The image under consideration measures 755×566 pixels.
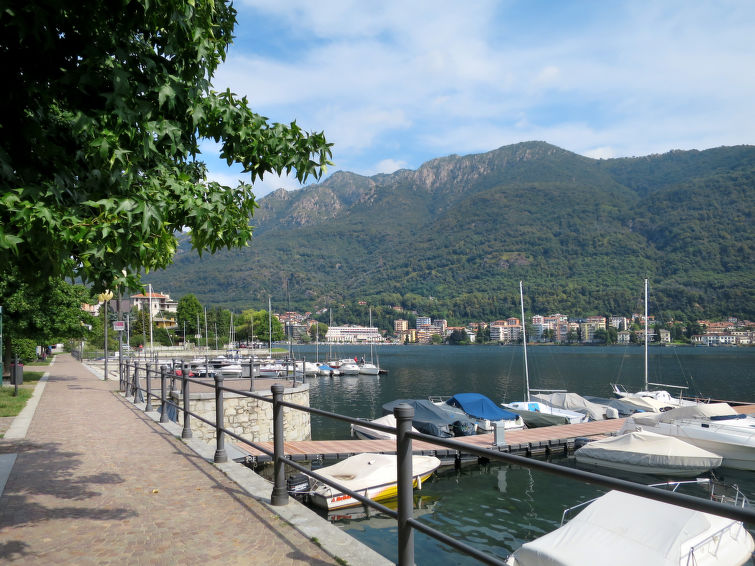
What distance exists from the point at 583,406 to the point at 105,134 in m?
32.3

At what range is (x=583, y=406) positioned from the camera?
3177cm

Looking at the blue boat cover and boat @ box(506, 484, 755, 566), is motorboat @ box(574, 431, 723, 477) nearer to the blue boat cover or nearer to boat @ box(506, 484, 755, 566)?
the blue boat cover

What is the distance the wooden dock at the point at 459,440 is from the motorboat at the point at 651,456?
6.53 ft

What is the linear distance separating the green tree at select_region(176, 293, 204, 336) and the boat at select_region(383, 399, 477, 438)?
286 feet

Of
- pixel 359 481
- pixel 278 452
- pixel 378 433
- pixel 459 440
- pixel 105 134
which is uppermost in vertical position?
pixel 105 134

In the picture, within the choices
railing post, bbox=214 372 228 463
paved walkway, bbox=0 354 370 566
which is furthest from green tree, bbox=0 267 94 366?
railing post, bbox=214 372 228 463

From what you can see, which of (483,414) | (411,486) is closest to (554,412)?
(483,414)

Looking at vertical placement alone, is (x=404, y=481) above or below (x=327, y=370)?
above

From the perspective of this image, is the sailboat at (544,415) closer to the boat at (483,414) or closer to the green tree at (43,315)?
the boat at (483,414)

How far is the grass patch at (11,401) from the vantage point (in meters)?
14.9

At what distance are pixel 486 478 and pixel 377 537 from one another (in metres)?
6.67

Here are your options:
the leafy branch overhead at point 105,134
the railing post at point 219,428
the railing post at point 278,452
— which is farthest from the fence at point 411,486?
the railing post at point 219,428

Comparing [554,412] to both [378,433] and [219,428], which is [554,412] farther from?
[219,428]

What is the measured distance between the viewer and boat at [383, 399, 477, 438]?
23.7m
